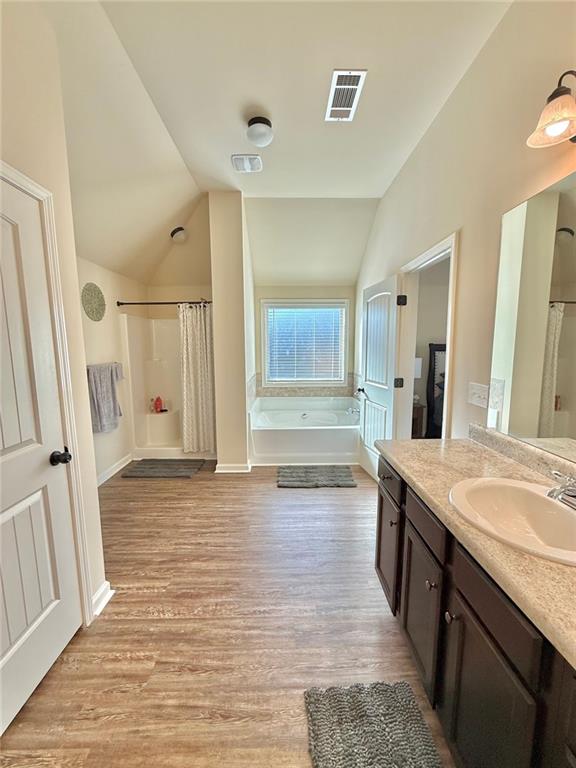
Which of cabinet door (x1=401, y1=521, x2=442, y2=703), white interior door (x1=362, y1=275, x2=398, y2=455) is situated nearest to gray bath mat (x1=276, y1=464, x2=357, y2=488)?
white interior door (x1=362, y1=275, x2=398, y2=455)

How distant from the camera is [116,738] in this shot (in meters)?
1.16

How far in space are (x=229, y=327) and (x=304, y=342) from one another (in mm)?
1579

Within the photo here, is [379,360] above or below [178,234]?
below

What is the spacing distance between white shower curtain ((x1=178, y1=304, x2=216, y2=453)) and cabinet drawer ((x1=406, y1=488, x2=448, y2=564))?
299cm

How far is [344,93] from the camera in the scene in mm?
1878

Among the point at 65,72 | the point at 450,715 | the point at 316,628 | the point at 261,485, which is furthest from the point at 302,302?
the point at 450,715

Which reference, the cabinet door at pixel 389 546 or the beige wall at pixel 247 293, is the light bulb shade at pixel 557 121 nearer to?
the cabinet door at pixel 389 546

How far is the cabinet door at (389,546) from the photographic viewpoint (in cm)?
150

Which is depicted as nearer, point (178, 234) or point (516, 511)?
point (516, 511)

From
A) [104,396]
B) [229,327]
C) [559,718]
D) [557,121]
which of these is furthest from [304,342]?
[559,718]

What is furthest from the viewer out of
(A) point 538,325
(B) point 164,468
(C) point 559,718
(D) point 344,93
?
(B) point 164,468

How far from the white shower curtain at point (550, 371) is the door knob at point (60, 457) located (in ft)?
6.95

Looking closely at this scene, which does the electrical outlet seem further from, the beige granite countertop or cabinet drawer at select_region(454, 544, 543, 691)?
cabinet drawer at select_region(454, 544, 543, 691)

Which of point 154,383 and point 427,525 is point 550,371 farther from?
point 154,383
